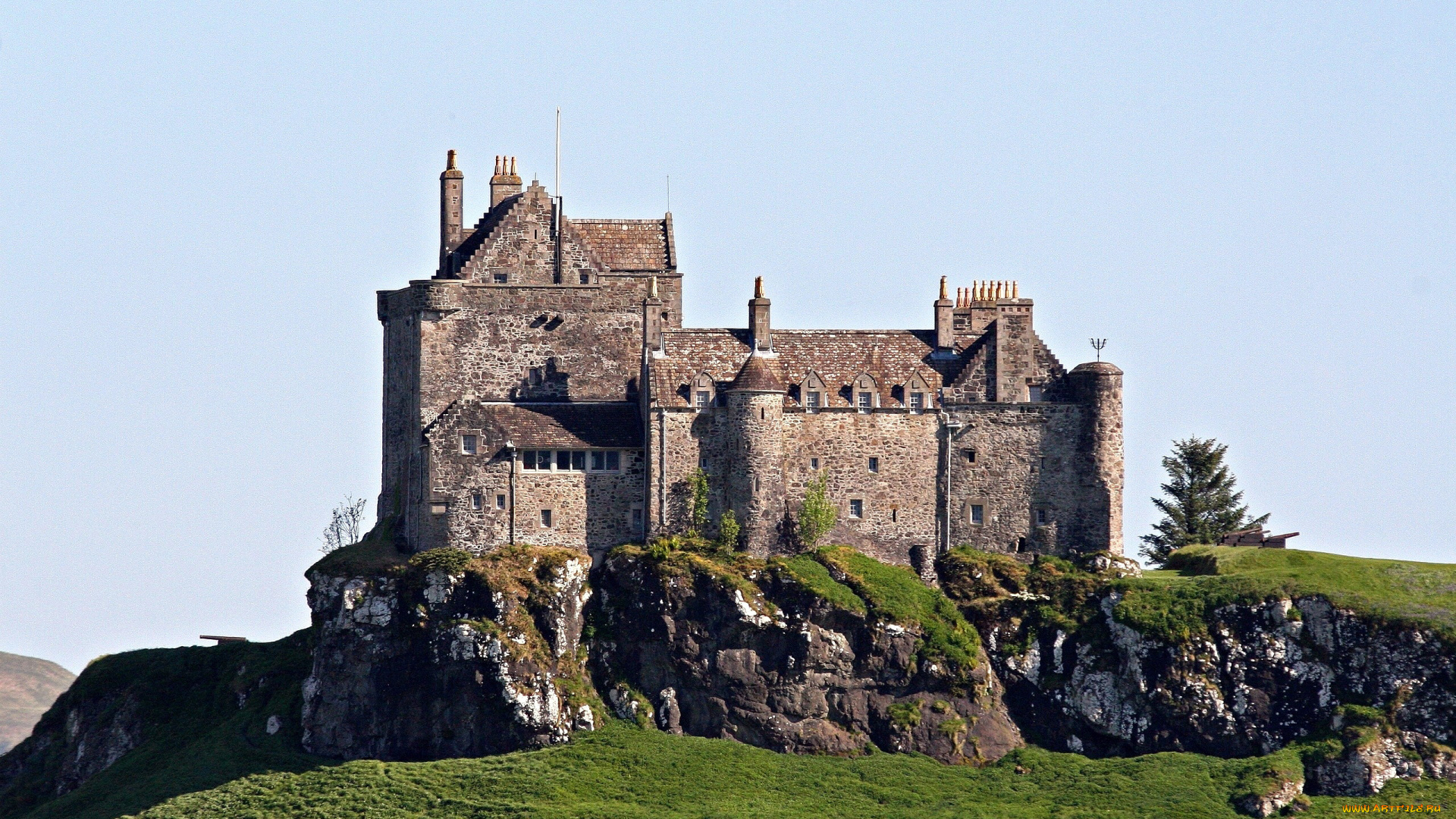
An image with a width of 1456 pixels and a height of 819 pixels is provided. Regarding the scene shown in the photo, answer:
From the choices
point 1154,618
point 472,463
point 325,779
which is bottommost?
point 325,779

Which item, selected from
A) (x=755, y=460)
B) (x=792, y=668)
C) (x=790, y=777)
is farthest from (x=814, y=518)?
(x=790, y=777)

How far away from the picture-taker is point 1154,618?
9481 centimetres

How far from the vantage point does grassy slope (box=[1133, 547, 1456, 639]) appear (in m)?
93.1

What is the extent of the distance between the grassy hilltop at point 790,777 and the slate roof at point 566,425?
960 cm

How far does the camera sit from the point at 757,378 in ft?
319

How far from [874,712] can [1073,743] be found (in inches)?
335

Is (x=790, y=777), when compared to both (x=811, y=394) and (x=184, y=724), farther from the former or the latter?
(x=184, y=724)

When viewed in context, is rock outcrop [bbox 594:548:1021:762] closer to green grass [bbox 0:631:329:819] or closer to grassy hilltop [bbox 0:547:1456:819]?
grassy hilltop [bbox 0:547:1456:819]

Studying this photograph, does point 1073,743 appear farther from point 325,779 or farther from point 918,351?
point 325,779

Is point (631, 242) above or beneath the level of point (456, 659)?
above

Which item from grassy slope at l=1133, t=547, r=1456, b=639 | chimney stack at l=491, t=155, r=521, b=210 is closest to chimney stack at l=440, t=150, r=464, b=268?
chimney stack at l=491, t=155, r=521, b=210

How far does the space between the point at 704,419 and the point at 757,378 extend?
9.51ft

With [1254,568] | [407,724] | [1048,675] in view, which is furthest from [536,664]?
[1254,568]

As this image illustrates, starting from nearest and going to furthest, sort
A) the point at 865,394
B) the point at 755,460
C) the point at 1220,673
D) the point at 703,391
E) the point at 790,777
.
Result: the point at 790,777 < the point at 1220,673 < the point at 755,460 < the point at 703,391 < the point at 865,394
